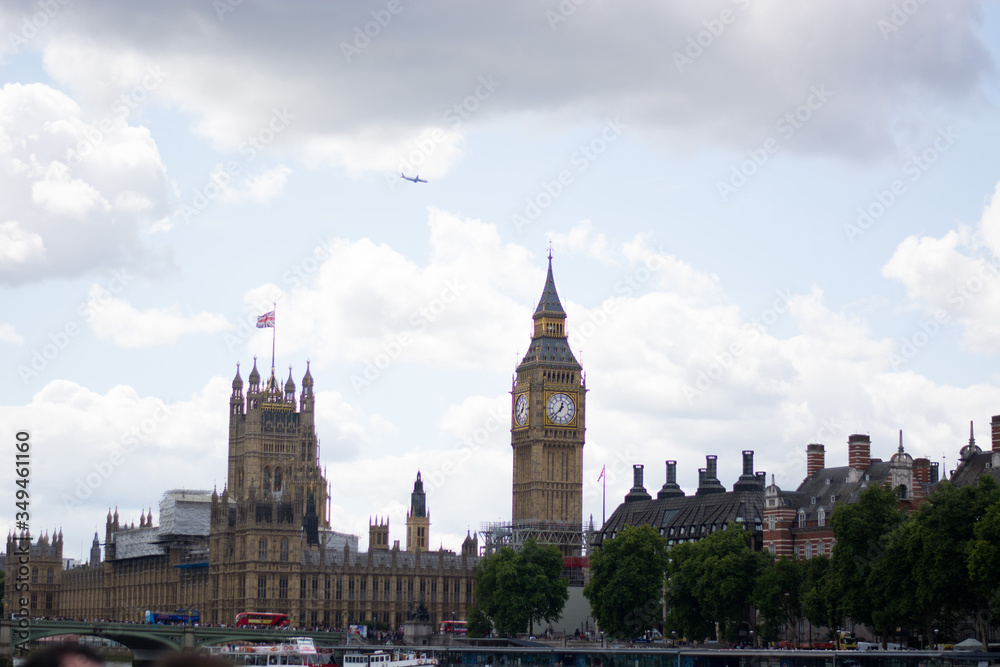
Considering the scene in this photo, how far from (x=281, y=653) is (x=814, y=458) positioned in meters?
46.2

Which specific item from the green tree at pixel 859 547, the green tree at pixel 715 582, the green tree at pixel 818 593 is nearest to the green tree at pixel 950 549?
the green tree at pixel 859 547

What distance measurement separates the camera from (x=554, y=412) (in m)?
178

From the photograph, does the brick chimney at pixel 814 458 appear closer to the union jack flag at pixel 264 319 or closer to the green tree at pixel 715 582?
the green tree at pixel 715 582

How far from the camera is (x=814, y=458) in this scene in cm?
12275

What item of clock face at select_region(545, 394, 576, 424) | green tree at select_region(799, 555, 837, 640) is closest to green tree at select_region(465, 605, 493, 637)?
clock face at select_region(545, 394, 576, 424)

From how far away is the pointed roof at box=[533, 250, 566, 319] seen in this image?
182 metres

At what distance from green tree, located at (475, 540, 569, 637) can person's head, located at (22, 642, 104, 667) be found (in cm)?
13056

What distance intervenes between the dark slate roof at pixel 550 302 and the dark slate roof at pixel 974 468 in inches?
3238

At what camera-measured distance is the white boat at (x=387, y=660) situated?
340 feet

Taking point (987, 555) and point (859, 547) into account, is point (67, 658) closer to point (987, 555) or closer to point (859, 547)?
point (987, 555)

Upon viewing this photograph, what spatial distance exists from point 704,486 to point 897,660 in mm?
60457

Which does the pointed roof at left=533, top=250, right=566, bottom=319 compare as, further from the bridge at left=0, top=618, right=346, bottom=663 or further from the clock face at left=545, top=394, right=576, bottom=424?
the bridge at left=0, top=618, right=346, bottom=663

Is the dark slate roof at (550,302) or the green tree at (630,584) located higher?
the dark slate roof at (550,302)

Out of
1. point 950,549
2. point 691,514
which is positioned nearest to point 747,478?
point 691,514
